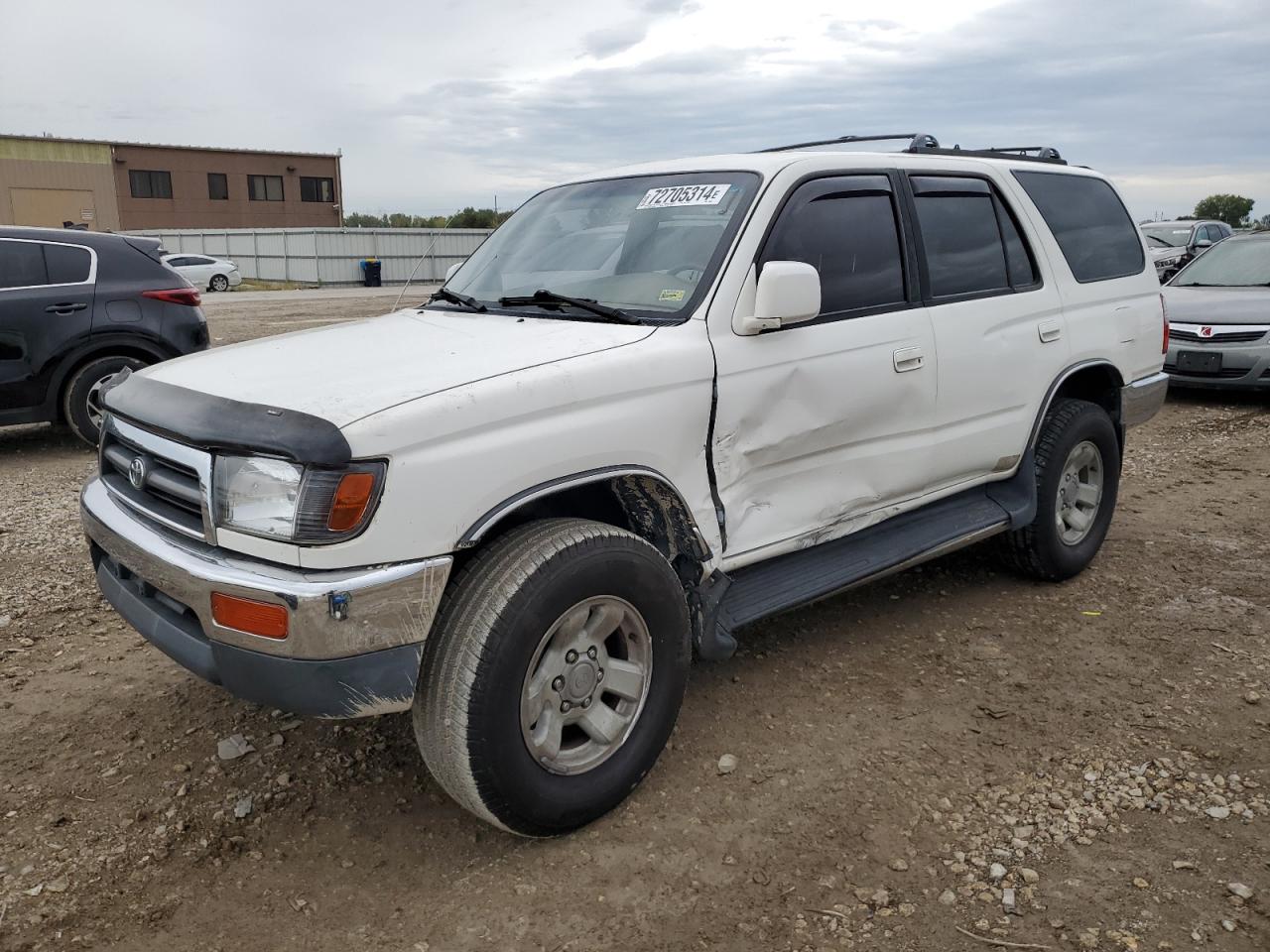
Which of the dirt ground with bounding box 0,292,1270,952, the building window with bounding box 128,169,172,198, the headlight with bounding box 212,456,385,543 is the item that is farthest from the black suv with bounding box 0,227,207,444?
the building window with bounding box 128,169,172,198

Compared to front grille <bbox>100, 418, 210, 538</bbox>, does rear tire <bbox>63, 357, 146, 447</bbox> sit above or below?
below

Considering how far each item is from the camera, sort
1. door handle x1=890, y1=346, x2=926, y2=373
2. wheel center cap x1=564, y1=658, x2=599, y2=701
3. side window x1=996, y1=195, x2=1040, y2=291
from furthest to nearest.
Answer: side window x1=996, y1=195, x2=1040, y2=291
door handle x1=890, y1=346, x2=926, y2=373
wheel center cap x1=564, y1=658, x2=599, y2=701

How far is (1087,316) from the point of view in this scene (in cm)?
472

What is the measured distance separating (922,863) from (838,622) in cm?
173

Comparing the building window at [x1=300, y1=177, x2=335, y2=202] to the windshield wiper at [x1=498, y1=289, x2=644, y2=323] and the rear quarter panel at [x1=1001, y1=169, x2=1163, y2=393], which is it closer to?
the rear quarter panel at [x1=1001, y1=169, x2=1163, y2=393]

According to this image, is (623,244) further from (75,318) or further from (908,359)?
(75,318)

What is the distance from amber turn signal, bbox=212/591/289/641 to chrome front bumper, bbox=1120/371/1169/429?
419 centimetres

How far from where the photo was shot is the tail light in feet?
26.2

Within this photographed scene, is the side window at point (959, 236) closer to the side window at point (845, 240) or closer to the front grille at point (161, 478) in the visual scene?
the side window at point (845, 240)

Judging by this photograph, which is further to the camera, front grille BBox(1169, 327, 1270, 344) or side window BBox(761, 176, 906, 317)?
front grille BBox(1169, 327, 1270, 344)

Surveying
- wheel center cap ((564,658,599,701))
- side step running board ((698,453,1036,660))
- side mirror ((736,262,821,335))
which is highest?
side mirror ((736,262,821,335))

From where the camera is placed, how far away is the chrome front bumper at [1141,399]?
5.01m

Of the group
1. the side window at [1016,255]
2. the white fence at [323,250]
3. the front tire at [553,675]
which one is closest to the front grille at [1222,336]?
the side window at [1016,255]

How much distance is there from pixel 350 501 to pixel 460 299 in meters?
1.71
